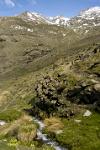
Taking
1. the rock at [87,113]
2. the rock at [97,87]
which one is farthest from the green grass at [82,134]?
the rock at [97,87]

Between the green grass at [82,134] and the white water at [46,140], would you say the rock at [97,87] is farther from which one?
A: the white water at [46,140]

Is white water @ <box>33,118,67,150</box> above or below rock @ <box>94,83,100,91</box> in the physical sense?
below

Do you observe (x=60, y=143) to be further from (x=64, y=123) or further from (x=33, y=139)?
(x=64, y=123)

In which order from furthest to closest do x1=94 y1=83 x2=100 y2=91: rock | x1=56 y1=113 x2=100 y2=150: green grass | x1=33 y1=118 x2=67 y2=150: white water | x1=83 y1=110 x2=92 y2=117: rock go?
x1=94 y1=83 x2=100 y2=91: rock → x1=83 y1=110 x2=92 y2=117: rock → x1=33 y1=118 x2=67 y2=150: white water → x1=56 y1=113 x2=100 y2=150: green grass

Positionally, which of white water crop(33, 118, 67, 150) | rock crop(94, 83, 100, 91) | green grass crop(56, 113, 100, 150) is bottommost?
white water crop(33, 118, 67, 150)

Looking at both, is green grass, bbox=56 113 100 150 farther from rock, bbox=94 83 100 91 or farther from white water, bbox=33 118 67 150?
rock, bbox=94 83 100 91

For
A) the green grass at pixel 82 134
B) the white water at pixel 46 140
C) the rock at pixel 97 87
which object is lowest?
the white water at pixel 46 140

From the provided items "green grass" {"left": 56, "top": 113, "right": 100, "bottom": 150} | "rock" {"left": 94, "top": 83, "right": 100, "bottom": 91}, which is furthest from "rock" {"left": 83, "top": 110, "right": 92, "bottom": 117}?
"rock" {"left": 94, "top": 83, "right": 100, "bottom": 91}

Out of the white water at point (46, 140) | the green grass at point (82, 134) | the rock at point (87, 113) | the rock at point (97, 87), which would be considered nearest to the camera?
the green grass at point (82, 134)

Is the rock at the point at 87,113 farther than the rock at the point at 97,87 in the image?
No

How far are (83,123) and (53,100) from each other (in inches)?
635

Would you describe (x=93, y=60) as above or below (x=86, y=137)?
above

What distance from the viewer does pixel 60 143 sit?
171 ft

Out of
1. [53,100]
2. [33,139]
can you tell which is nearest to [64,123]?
[33,139]
